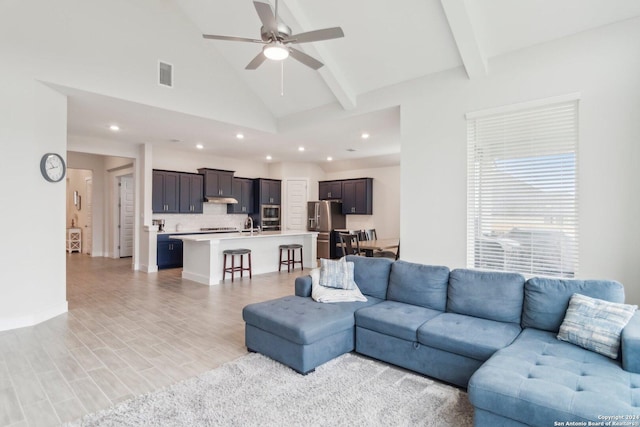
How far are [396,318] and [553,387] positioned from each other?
127 cm

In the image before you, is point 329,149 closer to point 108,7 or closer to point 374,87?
point 374,87

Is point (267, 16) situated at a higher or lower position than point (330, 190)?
higher

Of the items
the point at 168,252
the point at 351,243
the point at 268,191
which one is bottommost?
the point at 168,252

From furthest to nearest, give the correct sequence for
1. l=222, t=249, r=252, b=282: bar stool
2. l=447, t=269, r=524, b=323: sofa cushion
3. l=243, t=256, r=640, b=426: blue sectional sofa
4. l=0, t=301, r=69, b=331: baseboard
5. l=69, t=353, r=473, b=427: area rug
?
1. l=222, t=249, r=252, b=282: bar stool
2. l=0, t=301, r=69, b=331: baseboard
3. l=447, t=269, r=524, b=323: sofa cushion
4. l=69, t=353, r=473, b=427: area rug
5. l=243, t=256, r=640, b=426: blue sectional sofa

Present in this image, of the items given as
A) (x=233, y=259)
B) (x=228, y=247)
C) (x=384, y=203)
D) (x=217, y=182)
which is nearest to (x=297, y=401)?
(x=233, y=259)

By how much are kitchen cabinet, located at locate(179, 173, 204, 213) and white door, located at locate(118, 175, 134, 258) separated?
7.63ft

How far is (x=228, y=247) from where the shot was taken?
21.9ft

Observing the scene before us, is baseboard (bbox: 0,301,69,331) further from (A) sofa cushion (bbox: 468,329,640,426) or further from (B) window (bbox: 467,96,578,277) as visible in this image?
(B) window (bbox: 467,96,578,277)

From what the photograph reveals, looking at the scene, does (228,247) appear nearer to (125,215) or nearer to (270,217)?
(270,217)

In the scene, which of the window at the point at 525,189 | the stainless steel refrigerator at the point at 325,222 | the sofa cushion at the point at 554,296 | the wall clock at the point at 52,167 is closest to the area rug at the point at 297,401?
the sofa cushion at the point at 554,296

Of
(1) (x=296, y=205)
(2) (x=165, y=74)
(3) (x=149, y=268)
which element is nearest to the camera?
(2) (x=165, y=74)

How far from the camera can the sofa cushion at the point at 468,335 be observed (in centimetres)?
242

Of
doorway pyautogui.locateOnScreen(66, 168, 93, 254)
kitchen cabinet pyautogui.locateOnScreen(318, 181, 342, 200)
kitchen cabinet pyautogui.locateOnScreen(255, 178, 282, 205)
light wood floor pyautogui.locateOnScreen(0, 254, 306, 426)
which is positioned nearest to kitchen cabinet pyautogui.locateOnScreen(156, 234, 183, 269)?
light wood floor pyautogui.locateOnScreen(0, 254, 306, 426)

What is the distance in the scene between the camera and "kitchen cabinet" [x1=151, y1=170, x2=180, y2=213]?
783 cm
